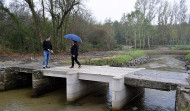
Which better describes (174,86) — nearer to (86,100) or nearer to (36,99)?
(86,100)

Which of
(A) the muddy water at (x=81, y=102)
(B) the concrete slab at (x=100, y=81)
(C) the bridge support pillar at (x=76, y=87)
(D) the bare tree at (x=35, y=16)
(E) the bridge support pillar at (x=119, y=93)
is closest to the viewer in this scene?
(E) the bridge support pillar at (x=119, y=93)

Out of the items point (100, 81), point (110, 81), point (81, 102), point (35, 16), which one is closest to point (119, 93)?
point (110, 81)

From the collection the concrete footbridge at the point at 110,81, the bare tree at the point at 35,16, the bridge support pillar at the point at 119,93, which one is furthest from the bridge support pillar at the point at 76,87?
the bare tree at the point at 35,16

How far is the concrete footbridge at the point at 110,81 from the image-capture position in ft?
22.5

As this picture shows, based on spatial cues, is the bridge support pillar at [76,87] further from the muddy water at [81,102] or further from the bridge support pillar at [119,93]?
the bridge support pillar at [119,93]

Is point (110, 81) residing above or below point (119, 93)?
above

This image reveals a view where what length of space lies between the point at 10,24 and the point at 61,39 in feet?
25.5

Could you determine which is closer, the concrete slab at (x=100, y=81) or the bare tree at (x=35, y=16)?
the concrete slab at (x=100, y=81)

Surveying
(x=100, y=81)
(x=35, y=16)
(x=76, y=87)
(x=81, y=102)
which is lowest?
(x=81, y=102)

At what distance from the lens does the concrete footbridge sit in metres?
6.85

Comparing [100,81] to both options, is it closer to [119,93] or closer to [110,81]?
[110,81]

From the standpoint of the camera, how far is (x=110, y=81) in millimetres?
7758

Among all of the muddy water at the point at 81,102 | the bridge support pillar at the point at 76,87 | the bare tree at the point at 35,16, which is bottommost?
the muddy water at the point at 81,102

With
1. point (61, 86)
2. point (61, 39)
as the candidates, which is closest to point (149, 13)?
point (61, 39)
